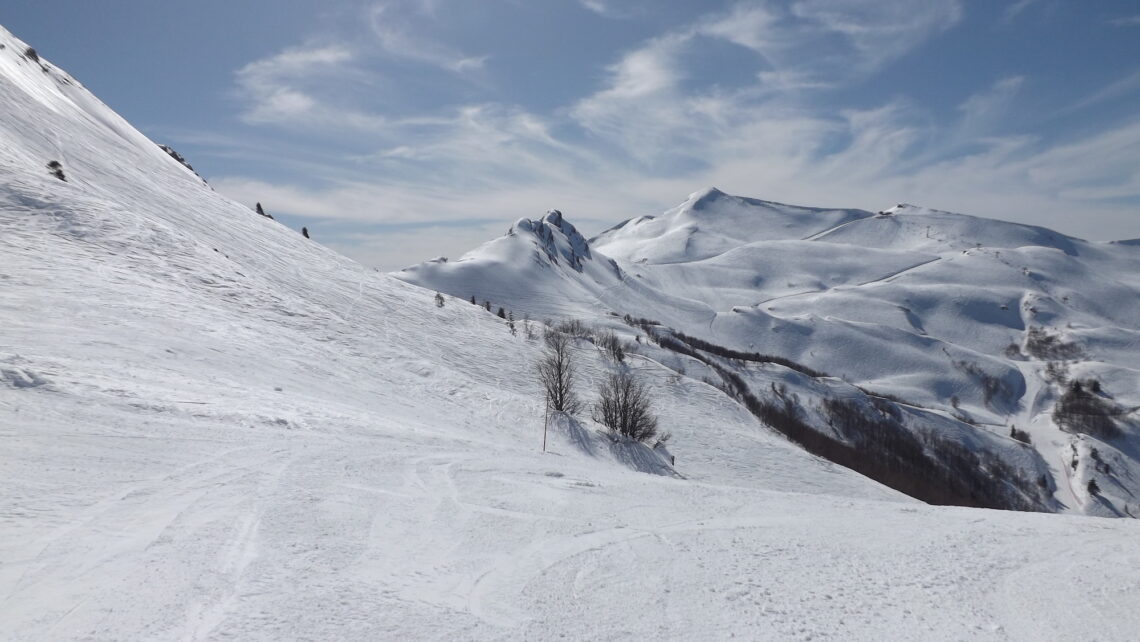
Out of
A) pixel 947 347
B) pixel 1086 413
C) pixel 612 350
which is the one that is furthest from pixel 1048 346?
pixel 612 350

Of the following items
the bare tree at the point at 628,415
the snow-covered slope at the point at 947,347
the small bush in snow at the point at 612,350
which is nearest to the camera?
the bare tree at the point at 628,415

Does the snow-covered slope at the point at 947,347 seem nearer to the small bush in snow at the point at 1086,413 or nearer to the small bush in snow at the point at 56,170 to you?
the small bush in snow at the point at 1086,413

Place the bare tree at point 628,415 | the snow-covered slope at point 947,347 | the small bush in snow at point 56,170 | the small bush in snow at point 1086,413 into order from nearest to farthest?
the bare tree at point 628,415 < the small bush in snow at point 56,170 < the snow-covered slope at point 947,347 < the small bush in snow at point 1086,413

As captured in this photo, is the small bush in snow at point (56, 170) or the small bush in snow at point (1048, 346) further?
the small bush in snow at point (1048, 346)

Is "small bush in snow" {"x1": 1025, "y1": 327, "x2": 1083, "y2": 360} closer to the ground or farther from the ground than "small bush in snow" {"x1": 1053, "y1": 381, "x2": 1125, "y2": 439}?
farther from the ground

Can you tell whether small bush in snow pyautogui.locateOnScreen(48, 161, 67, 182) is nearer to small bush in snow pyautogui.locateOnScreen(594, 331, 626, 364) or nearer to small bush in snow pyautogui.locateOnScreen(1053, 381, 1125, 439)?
small bush in snow pyautogui.locateOnScreen(594, 331, 626, 364)

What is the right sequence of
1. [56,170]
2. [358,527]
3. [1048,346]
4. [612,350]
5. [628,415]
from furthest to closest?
[1048,346]
[612,350]
[56,170]
[628,415]
[358,527]

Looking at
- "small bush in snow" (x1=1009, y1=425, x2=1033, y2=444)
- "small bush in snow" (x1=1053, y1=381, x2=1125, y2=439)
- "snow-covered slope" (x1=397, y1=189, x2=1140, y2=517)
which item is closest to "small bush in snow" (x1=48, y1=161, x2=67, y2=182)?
"snow-covered slope" (x1=397, y1=189, x2=1140, y2=517)

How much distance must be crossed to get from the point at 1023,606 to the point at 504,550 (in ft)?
22.4

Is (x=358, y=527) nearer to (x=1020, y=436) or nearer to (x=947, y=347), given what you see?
(x=1020, y=436)

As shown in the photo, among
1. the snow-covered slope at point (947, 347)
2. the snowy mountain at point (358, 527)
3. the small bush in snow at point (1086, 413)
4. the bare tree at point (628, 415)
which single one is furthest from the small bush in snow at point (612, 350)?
the small bush in snow at point (1086, 413)

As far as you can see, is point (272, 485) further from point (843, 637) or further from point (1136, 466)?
point (1136, 466)

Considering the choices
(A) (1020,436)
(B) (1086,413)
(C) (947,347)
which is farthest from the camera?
(C) (947,347)

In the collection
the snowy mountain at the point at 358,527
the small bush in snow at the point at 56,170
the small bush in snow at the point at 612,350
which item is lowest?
the snowy mountain at the point at 358,527
